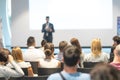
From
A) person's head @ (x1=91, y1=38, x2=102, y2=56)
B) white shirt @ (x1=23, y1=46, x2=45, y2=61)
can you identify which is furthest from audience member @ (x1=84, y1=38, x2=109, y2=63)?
white shirt @ (x1=23, y1=46, x2=45, y2=61)

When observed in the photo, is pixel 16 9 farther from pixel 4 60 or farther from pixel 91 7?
pixel 4 60

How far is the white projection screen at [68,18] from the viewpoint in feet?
51.4

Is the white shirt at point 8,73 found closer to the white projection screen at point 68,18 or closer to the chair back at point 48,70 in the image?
the chair back at point 48,70

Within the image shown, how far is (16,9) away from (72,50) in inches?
530

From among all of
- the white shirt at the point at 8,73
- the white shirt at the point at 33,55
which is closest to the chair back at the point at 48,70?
the white shirt at the point at 8,73

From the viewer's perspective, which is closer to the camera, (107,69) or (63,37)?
(107,69)

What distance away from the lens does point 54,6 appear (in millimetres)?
15633

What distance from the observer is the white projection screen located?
617 inches

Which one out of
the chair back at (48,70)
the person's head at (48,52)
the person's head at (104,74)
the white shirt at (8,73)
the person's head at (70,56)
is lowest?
the chair back at (48,70)

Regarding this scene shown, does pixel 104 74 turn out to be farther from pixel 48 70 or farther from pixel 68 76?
pixel 48 70

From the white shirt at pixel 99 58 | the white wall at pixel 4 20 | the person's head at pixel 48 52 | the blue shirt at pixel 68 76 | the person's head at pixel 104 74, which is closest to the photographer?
the person's head at pixel 104 74

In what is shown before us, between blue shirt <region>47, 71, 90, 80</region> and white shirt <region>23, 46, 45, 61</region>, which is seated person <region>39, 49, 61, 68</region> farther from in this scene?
blue shirt <region>47, 71, 90, 80</region>

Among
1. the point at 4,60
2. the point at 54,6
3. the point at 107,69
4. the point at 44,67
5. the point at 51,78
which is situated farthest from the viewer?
the point at 54,6

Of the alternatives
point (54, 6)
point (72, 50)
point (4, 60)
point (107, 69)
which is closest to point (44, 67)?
point (4, 60)
